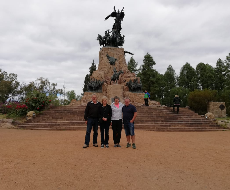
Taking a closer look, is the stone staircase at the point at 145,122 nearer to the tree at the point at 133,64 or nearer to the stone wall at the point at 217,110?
the stone wall at the point at 217,110

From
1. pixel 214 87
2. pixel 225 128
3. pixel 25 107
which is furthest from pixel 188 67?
pixel 25 107

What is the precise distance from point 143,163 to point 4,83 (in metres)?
34.8

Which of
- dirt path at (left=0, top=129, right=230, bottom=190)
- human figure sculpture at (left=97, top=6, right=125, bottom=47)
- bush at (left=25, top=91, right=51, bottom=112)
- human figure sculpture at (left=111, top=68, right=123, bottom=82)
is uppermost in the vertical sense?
human figure sculpture at (left=97, top=6, right=125, bottom=47)

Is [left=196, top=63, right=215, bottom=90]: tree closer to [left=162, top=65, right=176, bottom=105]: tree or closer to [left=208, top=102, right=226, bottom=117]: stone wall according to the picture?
[left=162, top=65, right=176, bottom=105]: tree

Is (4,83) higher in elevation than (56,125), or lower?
higher

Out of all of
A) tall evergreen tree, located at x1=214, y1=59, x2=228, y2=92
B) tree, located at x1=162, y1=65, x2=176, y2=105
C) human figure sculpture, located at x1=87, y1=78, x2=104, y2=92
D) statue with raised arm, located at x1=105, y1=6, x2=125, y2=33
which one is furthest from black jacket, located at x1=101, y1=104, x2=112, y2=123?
tree, located at x1=162, y1=65, x2=176, y2=105

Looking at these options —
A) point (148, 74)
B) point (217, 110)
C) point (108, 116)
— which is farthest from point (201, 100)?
point (108, 116)

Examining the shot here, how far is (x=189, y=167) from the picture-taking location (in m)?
4.14

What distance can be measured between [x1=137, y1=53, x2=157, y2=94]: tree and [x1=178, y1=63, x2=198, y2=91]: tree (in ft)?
29.6

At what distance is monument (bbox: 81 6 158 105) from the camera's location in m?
23.1

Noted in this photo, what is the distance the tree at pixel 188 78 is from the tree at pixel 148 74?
9.02 m

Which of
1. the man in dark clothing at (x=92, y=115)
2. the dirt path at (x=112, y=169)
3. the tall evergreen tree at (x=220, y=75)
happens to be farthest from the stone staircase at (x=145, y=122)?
the tall evergreen tree at (x=220, y=75)

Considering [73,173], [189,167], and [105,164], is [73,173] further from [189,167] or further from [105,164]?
[189,167]

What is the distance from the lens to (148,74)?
138ft
